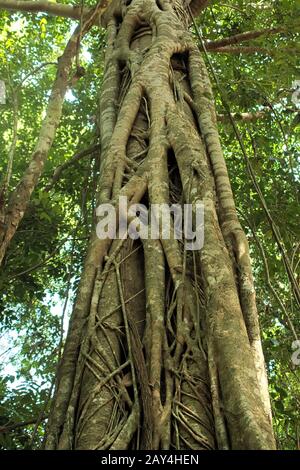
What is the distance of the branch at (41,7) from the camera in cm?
486

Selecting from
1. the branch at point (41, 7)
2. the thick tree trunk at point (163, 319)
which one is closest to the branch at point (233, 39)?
the branch at point (41, 7)

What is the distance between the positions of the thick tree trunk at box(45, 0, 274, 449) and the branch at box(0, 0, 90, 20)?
77.1 inches

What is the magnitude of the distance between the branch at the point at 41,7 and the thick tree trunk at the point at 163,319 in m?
1.96

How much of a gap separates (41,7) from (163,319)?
394cm

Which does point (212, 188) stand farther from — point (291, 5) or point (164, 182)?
point (291, 5)

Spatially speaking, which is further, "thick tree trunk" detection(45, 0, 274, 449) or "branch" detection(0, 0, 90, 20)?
"branch" detection(0, 0, 90, 20)

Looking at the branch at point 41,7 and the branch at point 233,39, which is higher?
the branch at point 233,39

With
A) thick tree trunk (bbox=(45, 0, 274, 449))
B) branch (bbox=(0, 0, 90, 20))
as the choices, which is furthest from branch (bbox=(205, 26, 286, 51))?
thick tree trunk (bbox=(45, 0, 274, 449))

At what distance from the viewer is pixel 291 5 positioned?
5.28 metres

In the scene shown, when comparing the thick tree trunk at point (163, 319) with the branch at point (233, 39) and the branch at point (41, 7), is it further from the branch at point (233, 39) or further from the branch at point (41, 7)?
the branch at point (233, 39)

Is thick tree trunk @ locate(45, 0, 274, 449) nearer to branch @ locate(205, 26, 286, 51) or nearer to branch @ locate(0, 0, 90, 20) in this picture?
branch @ locate(0, 0, 90, 20)

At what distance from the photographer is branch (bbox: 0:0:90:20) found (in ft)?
15.9

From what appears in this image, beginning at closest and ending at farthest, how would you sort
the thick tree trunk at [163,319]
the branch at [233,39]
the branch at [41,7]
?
1. the thick tree trunk at [163,319]
2. the branch at [41,7]
3. the branch at [233,39]
